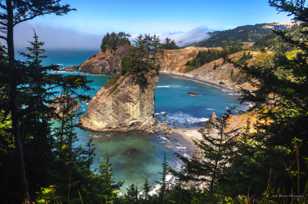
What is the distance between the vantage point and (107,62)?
521 feet

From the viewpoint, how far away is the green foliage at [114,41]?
497 ft

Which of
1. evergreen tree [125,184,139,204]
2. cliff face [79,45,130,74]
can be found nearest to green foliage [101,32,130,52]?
cliff face [79,45,130,74]

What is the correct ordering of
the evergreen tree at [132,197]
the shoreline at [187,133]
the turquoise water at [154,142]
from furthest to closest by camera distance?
the shoreline at [187,133], the turquoise water at [154,142], the evergreen tree at [132,197]

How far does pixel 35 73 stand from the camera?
13.2 meters

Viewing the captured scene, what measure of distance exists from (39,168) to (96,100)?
5686 centimetres

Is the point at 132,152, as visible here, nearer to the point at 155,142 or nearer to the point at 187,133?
the point at 155,142

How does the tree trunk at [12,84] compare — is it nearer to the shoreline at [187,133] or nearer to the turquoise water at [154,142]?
the turquoise water at [154,142]

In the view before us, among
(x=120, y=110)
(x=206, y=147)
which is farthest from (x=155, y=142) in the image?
(x=206, y=147)

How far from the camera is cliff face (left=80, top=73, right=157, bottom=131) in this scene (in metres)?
70.6

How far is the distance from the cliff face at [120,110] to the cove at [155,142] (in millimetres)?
3676

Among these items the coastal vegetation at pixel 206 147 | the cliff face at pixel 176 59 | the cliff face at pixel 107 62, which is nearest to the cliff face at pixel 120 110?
the coastal vegetation at pixel 206 147

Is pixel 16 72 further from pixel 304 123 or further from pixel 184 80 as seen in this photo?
pixel 184 80

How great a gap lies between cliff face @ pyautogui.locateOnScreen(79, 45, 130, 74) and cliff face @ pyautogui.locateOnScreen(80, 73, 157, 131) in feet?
242

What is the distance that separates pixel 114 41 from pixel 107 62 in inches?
491
